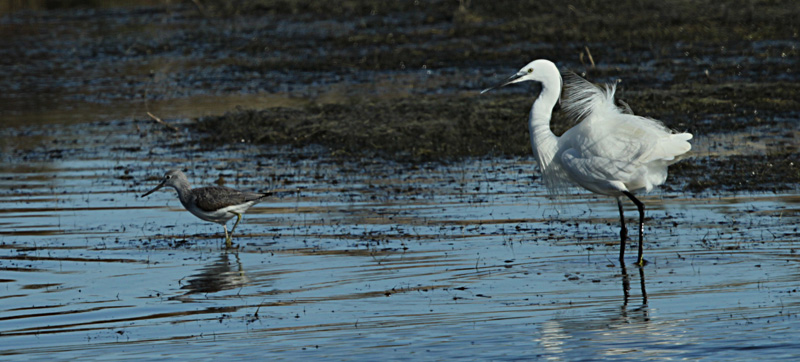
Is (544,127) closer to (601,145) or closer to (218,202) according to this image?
(601,145)

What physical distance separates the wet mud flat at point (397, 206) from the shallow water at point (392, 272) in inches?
1.4

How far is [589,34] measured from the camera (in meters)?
26.5

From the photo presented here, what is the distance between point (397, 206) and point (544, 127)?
2.98 metres

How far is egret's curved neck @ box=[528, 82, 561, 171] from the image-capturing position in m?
10.1

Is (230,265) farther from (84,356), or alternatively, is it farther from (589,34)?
(589,34)

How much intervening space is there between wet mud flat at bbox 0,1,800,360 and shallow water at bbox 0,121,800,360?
1.4 inches

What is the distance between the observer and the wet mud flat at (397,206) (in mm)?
7625

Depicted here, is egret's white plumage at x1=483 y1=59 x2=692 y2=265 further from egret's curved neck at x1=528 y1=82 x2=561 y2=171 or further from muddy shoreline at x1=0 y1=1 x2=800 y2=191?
muddy shoreline at x1=0 y1=1 x2=800 y2=191

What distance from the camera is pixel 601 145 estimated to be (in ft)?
31.6

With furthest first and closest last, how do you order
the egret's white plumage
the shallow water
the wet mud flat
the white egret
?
the white egret
the egret's white plumage
the wet mud flat
the shallow water

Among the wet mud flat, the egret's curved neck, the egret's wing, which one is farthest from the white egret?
the egret's wing

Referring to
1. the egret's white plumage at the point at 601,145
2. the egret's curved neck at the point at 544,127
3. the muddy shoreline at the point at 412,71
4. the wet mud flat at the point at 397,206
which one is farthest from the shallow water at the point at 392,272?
the muddy shoreline at the point at 412,71

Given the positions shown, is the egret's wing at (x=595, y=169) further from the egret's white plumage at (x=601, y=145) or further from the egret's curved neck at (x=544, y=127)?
the egret's curved neck at (x=544, y=127)

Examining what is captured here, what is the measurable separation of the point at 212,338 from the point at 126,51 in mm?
23336
